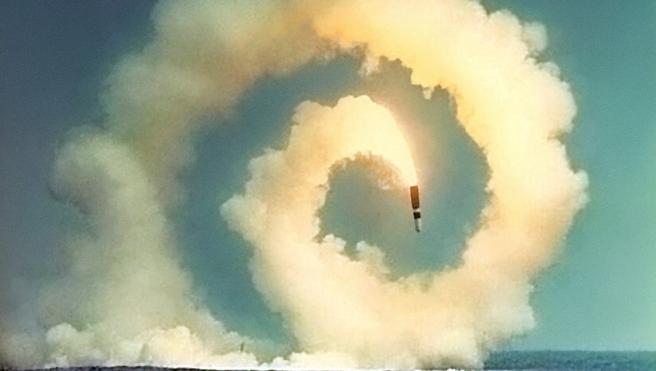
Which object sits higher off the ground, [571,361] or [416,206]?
[416,206]

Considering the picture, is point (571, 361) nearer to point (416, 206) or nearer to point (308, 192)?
point (416, 206)

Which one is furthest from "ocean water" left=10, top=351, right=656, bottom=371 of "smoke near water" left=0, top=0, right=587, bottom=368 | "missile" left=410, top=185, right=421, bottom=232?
"missile" left=410, top=185, right=421, bottom=232

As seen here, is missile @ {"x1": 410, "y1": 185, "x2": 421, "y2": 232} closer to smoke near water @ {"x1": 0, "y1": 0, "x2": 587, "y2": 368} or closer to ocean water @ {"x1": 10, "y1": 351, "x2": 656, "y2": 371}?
smoke near water @ {"x1": 0, "y1": 0, "x2": 587, "y2": 368}

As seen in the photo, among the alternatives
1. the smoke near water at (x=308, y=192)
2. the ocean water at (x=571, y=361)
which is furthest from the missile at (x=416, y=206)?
the ocean water at (x=571, y=361)

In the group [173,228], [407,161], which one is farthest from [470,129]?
[173,228]

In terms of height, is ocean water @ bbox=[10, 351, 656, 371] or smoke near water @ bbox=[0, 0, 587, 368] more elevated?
smoke near water @ bbox=[0, 0, 587, 368]

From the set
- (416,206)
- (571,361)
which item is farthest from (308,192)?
(571,361)
